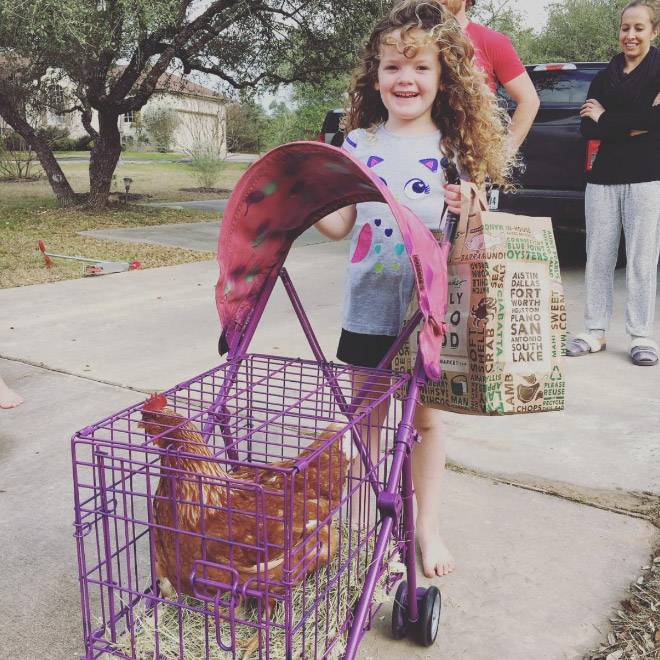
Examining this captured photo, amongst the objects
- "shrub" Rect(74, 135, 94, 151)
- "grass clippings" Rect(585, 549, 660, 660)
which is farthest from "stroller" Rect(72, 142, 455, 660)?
"shrub" Rect(74, 135, 94, 151)

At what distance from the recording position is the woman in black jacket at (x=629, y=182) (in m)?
4.59

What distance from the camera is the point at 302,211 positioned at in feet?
7.11

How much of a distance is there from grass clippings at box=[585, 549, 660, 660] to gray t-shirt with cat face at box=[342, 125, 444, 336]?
1.12 metres

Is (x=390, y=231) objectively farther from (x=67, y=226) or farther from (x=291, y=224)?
(x=67, y=226)

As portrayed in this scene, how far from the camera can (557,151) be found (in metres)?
6.56

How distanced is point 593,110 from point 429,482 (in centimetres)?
336

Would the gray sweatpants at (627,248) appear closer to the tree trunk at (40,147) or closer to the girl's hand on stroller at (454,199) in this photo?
the girl's hand on stroller at (454,199)

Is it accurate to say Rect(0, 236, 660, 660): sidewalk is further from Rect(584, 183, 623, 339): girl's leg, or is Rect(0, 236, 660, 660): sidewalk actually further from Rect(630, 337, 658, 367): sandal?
Rect(584, 183, 623, 339): girl's leg

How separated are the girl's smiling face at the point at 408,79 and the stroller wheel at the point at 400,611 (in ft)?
4.65

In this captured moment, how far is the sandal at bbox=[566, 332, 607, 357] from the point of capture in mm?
4777

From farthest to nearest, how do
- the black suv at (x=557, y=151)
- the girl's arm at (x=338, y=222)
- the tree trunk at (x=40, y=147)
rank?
the tree trunk at (x=40, y=147), the black suv at (x=557, y=151), the girl's arm at (x=338, y=222)

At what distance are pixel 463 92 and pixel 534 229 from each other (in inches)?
21.1

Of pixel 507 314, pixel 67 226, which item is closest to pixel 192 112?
pixel 67 226

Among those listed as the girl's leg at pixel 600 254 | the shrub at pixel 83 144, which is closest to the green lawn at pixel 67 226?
the girl's leg at pixel 600 254
